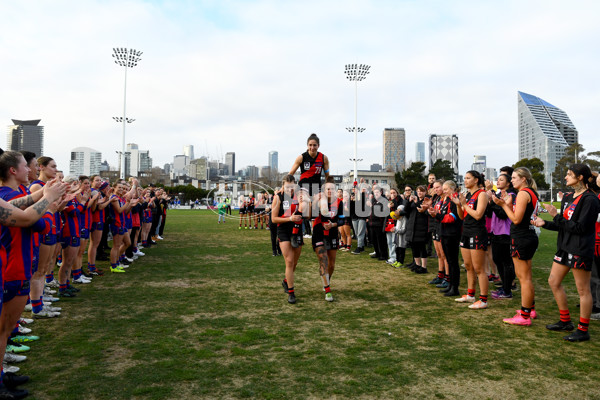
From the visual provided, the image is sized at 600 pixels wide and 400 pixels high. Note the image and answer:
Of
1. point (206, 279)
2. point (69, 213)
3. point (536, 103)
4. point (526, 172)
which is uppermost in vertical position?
point (536, 103)

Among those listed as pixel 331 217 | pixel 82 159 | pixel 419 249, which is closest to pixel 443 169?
pixel 419 249

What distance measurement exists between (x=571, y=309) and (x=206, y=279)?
25.1 ft

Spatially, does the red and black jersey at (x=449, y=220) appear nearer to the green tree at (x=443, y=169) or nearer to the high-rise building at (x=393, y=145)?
the green tree at (x=443, y=169)

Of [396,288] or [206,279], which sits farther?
[206,279]

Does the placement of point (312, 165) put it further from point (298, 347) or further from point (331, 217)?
point (298, 347)

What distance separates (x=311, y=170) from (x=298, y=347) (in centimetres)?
392

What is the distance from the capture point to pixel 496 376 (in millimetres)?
3873

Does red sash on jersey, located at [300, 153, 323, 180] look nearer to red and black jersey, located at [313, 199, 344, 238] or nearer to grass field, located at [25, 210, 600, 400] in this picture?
red and black jersey, located at [313, 199, 344, 238]

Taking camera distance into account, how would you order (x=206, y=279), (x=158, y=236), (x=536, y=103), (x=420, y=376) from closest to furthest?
(x=420, y=376)
(x=206, y=279)
(x=158, y=236)
(x=536, y=103)

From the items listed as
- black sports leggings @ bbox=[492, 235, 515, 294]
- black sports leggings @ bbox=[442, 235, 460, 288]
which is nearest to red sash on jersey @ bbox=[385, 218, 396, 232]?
black sports leggings @ bbox=[492, 235, 515, 294]

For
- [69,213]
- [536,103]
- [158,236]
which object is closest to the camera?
[69,213]

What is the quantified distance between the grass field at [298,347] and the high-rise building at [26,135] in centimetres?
9459

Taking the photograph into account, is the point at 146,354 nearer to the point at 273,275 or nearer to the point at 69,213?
the point at 69,213

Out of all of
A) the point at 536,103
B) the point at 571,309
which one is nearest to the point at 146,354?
the point at 571,309
